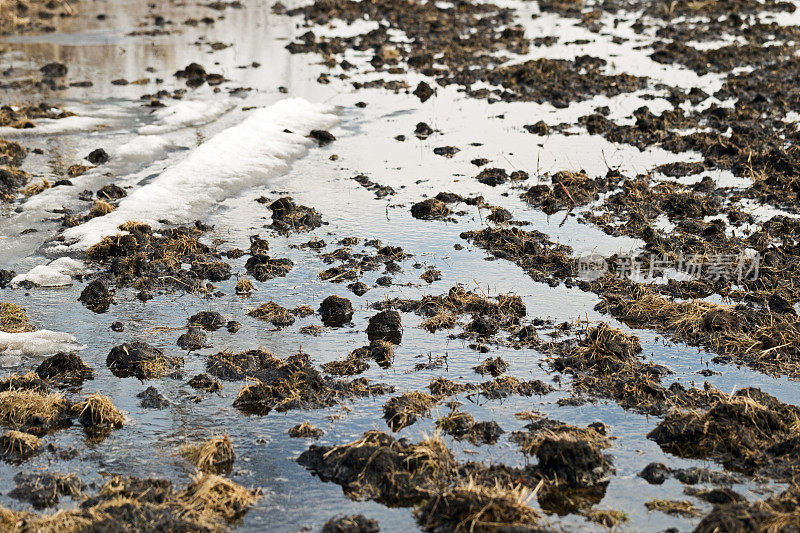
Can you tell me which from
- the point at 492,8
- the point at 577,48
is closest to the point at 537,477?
the point at 577,48

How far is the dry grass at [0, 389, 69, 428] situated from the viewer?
7.30 m

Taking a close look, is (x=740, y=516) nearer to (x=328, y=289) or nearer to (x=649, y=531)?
(x=649, y=531)

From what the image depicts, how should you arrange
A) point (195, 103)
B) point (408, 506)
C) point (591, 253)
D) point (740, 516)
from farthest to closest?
point (195, 103)
point (591, 253)
point (408, 506)
point (740, 516)

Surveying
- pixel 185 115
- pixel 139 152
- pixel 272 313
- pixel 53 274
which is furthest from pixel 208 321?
pixel 185 115

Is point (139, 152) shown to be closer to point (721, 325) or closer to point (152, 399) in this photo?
point (152, 399)

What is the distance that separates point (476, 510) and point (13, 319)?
5576mm

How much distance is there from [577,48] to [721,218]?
11.8m

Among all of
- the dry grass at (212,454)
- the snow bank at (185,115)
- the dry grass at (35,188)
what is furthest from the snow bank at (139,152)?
the dry grass at (212,454)

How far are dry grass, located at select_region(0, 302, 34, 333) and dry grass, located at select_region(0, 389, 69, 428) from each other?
163cm

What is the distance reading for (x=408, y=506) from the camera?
6352 mm

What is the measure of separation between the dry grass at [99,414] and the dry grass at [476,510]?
2737 mm

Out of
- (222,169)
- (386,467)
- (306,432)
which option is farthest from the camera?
(222,169)

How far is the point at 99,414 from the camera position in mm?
7352

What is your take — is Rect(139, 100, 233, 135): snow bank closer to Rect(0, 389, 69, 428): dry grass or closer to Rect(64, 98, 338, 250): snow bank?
Rect(64, 98, 338, 250): snow bank
